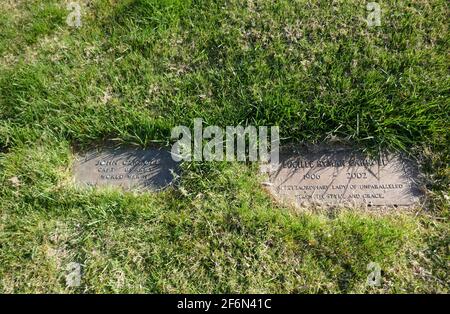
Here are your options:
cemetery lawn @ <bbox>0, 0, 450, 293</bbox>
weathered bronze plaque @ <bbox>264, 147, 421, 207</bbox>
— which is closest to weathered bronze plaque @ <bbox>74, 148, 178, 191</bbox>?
cemetery lawn @ <bbox>0, 0, 450, 293</bbox>

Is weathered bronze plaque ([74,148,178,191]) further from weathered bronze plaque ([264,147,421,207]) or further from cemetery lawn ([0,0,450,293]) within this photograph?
weathered bronze plaque ([264,147,421,207])

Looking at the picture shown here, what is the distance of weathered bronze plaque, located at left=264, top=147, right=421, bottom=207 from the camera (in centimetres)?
269

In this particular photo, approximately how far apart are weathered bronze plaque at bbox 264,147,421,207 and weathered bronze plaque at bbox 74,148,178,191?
76cm

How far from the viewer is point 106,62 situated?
10.5 feet

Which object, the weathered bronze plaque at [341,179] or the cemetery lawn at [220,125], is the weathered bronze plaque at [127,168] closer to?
the cemetery lawn at [220,125]

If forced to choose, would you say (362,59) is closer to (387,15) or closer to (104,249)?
(387,15)

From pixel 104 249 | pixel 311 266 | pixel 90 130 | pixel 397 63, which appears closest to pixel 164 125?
pixel 90 130

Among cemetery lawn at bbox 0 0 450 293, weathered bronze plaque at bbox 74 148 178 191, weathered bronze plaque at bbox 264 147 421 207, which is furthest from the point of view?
weathered bronze plaque at bbox 74 148 178 191

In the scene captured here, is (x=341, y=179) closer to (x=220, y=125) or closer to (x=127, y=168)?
(x=220, y=125)

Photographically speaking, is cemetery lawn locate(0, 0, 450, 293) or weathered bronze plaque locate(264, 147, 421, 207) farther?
weathered bronze plaque locate(264, 147, 421, 207)

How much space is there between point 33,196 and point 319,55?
2324 millimetres

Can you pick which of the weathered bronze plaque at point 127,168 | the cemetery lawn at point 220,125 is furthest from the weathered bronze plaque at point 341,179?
the weathered bronze plaque at point 127,168

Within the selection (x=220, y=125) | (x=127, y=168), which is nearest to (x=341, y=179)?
(x=220, y=125)

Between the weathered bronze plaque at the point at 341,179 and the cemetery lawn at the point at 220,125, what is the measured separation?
0.31 ft
